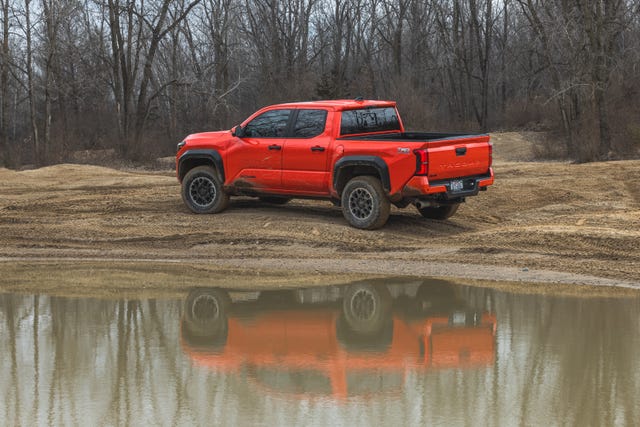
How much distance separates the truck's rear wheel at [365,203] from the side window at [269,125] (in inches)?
58.4

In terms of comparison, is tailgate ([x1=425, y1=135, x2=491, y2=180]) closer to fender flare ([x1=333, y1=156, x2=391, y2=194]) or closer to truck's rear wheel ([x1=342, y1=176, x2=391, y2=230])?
fender flare ([x1=333, y1=156, x2=391, y2=194])

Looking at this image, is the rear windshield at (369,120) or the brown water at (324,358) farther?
the rear windshield at (369,120)

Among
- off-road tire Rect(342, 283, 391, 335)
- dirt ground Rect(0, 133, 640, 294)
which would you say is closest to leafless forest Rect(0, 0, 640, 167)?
dirt ground Rect(0, 133, 640, 294)

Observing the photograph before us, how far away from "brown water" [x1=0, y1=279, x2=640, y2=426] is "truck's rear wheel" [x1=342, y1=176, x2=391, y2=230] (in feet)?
10.2

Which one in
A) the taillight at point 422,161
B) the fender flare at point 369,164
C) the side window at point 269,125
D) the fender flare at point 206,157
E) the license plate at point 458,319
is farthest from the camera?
the fender flare at point 206,157

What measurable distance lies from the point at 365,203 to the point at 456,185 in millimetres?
1353

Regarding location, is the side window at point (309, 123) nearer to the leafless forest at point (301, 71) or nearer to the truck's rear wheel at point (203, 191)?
the truck's rear wheel at point (203, 191)

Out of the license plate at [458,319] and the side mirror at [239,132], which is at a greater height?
the side mirror at [239,132]

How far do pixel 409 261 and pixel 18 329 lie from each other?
→ 5294mm

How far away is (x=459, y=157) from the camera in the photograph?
13.7 m

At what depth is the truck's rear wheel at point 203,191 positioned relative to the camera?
15.7 metres

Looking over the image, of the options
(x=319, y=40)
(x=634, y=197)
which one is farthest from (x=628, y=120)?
(x=319, y=40)

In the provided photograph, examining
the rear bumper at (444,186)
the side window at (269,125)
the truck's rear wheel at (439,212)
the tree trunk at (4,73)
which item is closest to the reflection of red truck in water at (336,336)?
the rear bumper at (444,186)

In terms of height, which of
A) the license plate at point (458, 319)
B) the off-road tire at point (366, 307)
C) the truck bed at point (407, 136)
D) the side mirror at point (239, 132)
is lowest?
the license plate at point (458, 319)
